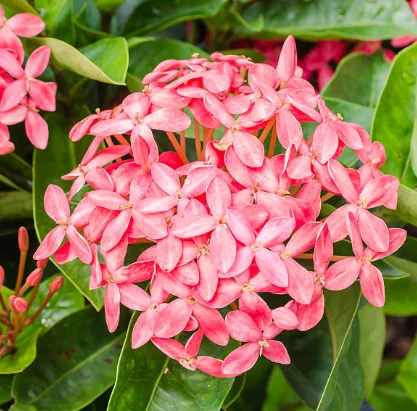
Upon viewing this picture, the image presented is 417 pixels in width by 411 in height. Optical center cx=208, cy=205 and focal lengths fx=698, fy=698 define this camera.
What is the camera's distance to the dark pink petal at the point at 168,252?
2.01 ft

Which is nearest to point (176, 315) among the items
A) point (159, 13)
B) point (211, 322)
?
point (211, 322)

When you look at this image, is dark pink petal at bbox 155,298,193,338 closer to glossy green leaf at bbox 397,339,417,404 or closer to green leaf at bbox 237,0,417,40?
green leaf at bbox 237,0,417,40

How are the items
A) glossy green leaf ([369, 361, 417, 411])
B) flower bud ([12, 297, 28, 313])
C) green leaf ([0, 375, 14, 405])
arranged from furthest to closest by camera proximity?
glossy green leaf ([369, 361, 417, 411])
green leaf ([0, 375, 14, 405])
flower bud ([12, 297, 28, 313])

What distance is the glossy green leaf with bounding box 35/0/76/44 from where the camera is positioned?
0.90 metres

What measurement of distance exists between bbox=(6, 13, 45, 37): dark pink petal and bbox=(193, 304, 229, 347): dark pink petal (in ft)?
1.23

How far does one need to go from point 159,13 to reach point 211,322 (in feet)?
2.00

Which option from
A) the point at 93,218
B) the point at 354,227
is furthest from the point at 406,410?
the point at 93,218

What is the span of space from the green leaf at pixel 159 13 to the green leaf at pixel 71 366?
445mm

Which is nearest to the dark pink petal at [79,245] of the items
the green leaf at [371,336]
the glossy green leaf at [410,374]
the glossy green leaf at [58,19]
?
the glossy green leaf at [58,19]

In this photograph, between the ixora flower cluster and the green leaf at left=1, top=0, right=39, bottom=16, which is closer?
the ixora flower cluster

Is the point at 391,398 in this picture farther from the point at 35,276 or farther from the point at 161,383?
the point at 35,276

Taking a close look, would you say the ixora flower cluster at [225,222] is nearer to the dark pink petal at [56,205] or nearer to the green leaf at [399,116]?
the dark pink petal at [56,205]

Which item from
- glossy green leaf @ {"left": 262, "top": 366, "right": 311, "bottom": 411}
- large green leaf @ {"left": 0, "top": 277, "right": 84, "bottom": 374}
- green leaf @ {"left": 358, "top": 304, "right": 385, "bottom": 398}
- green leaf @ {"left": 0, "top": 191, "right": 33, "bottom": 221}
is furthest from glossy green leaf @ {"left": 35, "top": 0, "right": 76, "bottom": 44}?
glossy green leaf @ {"left": 262, "top": 366, "right": 311, "bottom": 411}

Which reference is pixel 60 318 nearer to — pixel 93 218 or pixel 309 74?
pixel 93 218
